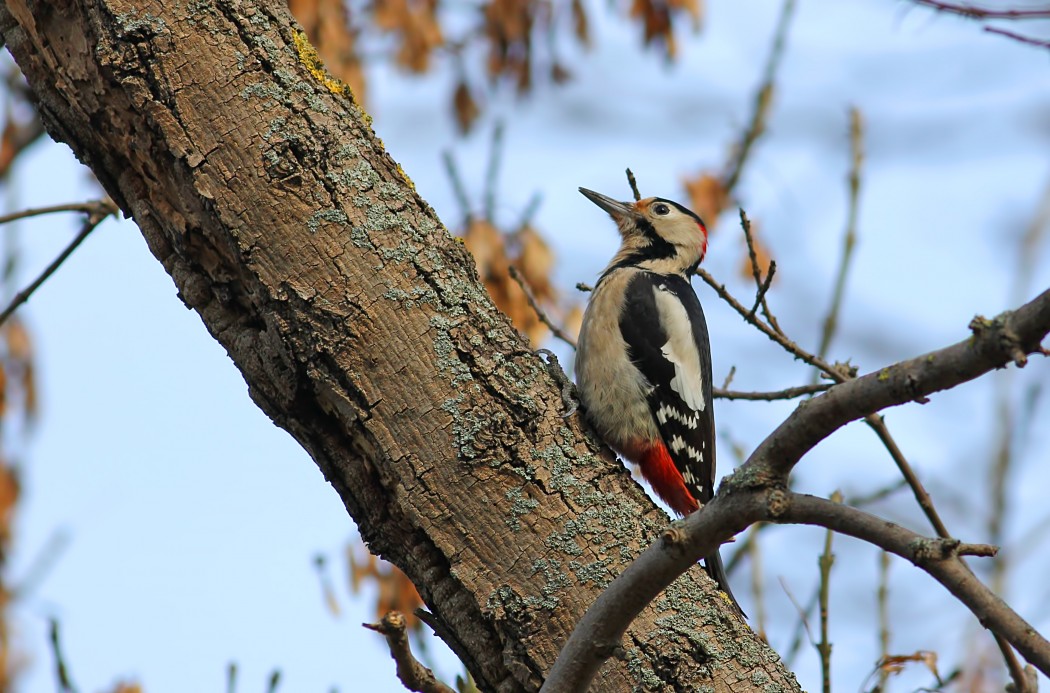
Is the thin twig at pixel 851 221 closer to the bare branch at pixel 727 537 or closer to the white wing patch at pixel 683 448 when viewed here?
the white wing patch at pixel 683 448

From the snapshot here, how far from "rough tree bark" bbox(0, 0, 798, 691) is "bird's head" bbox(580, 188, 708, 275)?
2473 millimetres

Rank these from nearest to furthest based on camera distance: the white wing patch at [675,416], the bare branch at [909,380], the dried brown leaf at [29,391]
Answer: the bare branch at [909,380] < the white wing patch at [675,416] < the dried brown leaf at [29,391]

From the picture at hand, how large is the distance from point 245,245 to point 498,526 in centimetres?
82

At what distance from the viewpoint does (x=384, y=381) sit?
2.35 m

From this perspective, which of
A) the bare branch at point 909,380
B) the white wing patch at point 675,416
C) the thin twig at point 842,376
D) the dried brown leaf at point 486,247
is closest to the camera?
the bare branch at point 909,380

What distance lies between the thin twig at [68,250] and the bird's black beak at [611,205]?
2.29 meters

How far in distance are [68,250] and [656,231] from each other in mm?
2684

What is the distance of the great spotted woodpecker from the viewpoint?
3758mm

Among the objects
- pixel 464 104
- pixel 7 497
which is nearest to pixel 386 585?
pixel 464 104

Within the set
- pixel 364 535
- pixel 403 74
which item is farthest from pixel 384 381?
pixel 403 74

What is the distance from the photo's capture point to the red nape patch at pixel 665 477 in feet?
12.5

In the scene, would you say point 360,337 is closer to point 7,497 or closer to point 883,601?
point 883,601

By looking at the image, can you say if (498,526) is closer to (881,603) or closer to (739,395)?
(739,395)

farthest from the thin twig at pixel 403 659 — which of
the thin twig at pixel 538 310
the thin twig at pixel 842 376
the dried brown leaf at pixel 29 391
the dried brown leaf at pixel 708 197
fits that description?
the dried brown leaf at pixel 29 391
